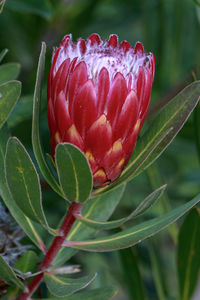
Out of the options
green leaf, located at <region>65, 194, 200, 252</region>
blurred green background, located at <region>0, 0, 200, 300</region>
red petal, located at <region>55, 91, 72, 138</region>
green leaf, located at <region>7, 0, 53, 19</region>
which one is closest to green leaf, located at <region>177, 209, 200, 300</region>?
green leaf, located at <region>65, 194, 200, 252</region>

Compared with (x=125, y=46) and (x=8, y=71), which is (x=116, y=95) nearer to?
(x=125, y=46)

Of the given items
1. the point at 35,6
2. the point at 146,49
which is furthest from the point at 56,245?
the point at 146,49

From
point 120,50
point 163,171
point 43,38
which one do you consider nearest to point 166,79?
point 163,171

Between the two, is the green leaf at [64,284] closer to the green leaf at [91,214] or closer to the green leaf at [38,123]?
the green leaf at [91,214]

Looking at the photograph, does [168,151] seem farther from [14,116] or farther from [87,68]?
[87,68]

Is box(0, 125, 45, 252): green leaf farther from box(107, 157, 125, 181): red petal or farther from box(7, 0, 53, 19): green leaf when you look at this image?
box(7, 0, 53, 19): green leaf

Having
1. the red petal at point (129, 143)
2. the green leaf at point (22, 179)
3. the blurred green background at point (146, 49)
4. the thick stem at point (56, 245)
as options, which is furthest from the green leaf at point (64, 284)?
the blurred green background at point (146, 49)
